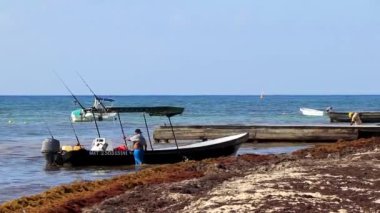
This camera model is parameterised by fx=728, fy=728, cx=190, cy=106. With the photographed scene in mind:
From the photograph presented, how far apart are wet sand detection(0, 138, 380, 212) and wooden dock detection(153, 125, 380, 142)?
1726 centimetres

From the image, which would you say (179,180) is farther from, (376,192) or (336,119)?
(336,119)

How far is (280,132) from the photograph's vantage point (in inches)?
1350

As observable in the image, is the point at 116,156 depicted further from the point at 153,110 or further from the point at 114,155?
the point at 153,110

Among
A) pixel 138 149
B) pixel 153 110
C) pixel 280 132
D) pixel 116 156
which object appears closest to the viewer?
pixel 153 110

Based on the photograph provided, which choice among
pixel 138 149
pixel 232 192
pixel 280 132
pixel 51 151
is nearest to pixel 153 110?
pixel 138 149

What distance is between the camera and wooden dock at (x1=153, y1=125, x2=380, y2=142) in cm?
3341

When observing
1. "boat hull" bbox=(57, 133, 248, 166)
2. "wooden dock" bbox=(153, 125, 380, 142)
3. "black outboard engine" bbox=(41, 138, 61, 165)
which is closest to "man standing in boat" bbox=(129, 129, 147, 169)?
"boat hull" bbox=(57, 133, 248, 166)

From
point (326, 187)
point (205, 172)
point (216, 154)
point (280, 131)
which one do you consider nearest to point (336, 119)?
point (280, 131)

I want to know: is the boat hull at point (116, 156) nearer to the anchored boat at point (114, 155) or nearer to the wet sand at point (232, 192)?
the anchored boat at point (114, 155)

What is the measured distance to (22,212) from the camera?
11461 millimetres

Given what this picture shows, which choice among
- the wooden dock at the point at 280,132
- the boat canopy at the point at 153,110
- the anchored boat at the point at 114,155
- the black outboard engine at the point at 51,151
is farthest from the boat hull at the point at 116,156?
the wooden dock at the point at 280,132

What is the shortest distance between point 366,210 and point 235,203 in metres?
1.78

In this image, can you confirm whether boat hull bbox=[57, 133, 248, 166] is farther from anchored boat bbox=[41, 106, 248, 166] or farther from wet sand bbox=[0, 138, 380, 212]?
wet sand bbox=[0, 138, 380, 212]

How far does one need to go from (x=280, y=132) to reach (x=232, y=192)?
23.4 metres
